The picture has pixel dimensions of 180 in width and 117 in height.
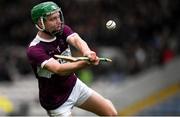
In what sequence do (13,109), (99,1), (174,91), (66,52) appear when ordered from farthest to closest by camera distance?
(99,1) → (174,91) → (13,109) → (66,52)

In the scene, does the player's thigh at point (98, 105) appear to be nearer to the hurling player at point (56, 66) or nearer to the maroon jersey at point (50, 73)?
the hurling player at point (56, 66)

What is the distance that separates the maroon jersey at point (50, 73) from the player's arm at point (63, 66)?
7cm

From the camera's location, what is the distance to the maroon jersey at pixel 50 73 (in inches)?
302

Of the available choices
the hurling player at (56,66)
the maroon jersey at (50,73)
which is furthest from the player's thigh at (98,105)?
the maroon jersey at (50,73)

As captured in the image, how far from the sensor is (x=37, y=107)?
1558cm

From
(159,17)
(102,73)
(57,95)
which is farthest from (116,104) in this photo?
(57,95)

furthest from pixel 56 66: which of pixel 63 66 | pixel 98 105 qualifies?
pixel 98 105

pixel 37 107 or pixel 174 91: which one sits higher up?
pixel 174 91

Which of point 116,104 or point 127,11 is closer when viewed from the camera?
point 116,104

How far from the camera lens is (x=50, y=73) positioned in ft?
25.6

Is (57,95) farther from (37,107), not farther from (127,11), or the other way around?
(127,11)

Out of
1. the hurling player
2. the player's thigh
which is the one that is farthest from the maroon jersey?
the player's thigh

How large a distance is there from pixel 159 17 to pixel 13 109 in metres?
4.00

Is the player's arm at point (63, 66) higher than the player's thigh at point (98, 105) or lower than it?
higher
